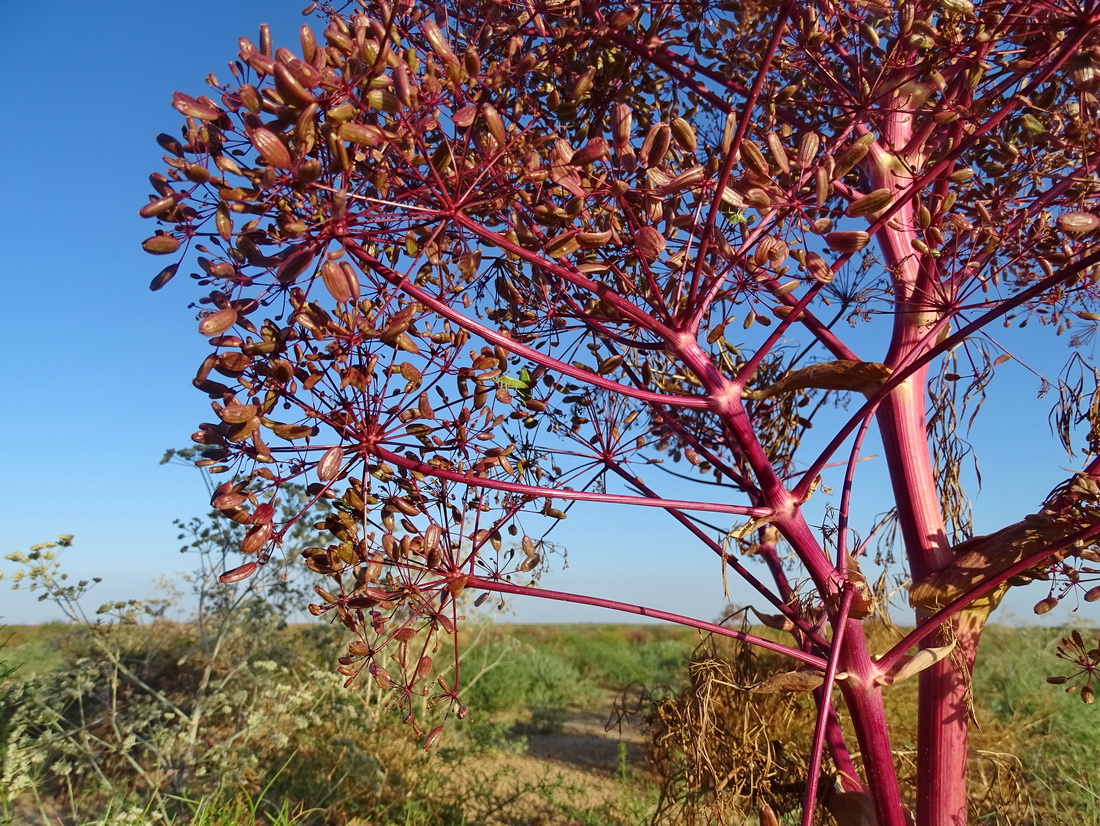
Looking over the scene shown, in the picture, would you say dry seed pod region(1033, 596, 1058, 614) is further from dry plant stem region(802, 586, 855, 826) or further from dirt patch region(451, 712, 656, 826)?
dirt patch region(451, 712, 656, 826)

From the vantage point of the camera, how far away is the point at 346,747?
150 inches

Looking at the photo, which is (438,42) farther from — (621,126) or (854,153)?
(854,153)

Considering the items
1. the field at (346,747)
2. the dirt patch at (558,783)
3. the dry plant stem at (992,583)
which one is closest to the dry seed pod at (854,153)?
the dry plant stem at (992,583)

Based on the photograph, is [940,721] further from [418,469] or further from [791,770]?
[418,469]

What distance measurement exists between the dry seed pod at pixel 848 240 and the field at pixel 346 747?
1164 mm

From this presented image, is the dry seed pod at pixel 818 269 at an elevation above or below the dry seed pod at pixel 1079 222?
below

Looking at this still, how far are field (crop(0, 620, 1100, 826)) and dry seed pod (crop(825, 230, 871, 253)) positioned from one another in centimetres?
116

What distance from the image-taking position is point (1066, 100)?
147 centimetres

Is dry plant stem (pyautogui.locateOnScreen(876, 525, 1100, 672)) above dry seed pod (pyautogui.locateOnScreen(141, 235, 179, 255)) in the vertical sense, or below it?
below

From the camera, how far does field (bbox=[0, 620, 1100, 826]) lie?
2.21 m

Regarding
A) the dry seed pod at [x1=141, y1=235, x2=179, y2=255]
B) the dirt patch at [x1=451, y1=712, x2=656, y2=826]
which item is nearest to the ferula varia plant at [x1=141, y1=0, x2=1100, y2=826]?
the dry seed pod at [x1=141, y1=235, x2=179, y2=255]

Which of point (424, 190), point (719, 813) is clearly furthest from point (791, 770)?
point (424, 190)

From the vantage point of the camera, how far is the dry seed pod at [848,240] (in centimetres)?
102

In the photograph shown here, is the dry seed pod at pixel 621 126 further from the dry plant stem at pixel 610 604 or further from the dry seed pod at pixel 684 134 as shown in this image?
the dry plant stem at pixel 610 604
